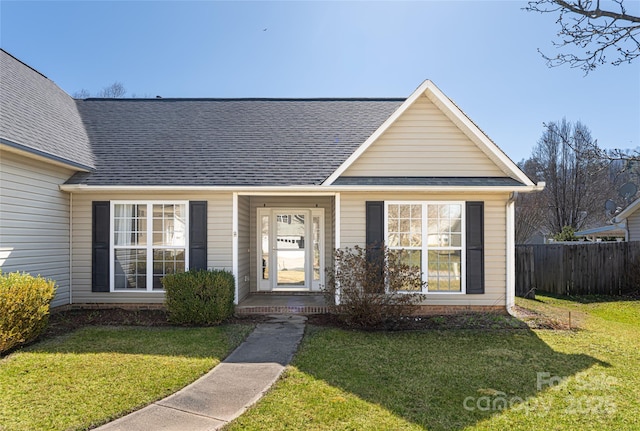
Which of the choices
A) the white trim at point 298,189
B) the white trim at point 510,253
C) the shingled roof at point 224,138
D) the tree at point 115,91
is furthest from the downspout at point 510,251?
the tree at point 115,91

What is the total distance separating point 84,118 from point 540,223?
26.5 meters

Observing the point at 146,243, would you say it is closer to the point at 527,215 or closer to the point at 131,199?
the point at 131,199

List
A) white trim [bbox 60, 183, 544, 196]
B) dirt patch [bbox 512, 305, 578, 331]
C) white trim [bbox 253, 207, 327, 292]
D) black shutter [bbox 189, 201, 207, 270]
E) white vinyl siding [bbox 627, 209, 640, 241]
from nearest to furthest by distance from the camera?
dirt patch [bbox 512, 305, 578, 331] < white trim [bbox 60, 183, 544, 196] < black shutter [bbox 189, 201, 207, 270] < white trim [bbox 253, 207, 327, 292] < white vinyl siding [bbox 627, 209, 640, 241]

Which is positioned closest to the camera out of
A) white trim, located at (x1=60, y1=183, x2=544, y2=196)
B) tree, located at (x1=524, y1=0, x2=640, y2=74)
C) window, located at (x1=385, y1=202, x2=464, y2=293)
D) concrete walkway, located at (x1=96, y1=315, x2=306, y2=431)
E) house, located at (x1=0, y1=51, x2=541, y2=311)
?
concrete walkway, located at (x1=96, y1=315, x2=306, y2=431)

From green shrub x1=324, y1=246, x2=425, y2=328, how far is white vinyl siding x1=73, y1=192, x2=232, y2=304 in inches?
103

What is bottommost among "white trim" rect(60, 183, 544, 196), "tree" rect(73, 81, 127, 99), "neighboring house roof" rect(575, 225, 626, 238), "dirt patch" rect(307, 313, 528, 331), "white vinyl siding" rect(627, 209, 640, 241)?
"dirt patch" rect(307, 313, 528, 331)

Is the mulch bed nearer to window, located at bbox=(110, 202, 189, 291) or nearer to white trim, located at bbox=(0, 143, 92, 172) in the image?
window, located at bbox=(110, 202, 189, 291)

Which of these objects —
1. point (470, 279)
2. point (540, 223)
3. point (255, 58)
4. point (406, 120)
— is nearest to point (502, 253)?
point (470, 279)

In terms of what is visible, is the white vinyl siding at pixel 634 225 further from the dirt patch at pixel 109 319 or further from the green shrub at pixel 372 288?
the dirt patch at pixel 109 319

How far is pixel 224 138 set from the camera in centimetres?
1045

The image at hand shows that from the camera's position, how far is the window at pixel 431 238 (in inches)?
335

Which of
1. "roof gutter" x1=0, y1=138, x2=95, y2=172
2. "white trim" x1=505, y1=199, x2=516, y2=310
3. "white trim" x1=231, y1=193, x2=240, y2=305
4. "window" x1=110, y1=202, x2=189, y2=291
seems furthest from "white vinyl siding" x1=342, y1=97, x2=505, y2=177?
"roof gutter" x1=0, y1=138, x2=95, y2=172

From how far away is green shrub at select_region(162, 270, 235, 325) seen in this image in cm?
761

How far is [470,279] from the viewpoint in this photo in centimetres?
844
